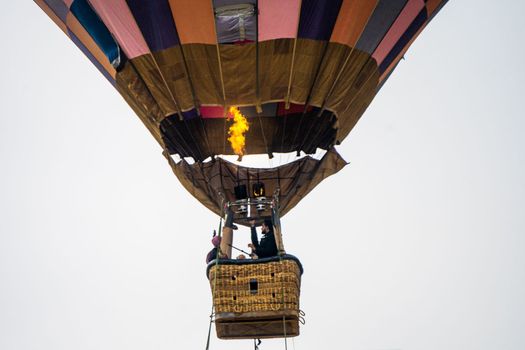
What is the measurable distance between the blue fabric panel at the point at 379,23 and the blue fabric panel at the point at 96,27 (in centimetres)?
229

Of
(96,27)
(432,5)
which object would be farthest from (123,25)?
(432,5)

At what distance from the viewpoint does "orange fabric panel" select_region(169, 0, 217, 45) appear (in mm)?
5129

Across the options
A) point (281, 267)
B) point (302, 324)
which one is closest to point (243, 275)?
point (281, 267)

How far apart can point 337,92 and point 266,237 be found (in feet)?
5.08

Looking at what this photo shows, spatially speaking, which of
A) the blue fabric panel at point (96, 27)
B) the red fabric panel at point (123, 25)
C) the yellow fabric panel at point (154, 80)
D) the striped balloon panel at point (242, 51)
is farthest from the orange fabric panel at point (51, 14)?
the yellow fabric panel at point (154, 80)

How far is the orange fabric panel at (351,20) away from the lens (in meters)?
5.31

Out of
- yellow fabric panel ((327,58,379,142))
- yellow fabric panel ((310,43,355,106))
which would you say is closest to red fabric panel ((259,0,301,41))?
yellow fabric panel ((310,43,355,106))

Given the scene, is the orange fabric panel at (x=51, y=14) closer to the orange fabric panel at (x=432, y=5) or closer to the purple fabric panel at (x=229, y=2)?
the purple fabric panel at (x=229, y=2)

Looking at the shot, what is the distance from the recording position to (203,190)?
621 centimetres

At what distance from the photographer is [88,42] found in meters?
6.04

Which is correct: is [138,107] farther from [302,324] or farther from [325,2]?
[302,324]

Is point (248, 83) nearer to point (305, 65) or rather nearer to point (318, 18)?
point (305, 65)

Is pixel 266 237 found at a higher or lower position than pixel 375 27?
lower

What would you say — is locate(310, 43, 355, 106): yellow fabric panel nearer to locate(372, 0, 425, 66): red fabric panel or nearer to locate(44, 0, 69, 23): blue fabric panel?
locate(372, 0, 425, 66): red fabric panel
